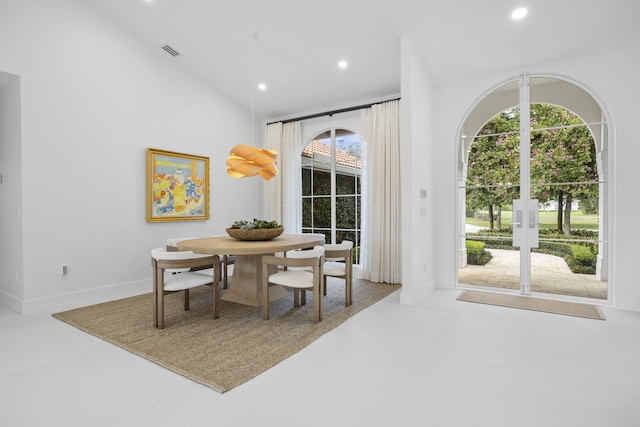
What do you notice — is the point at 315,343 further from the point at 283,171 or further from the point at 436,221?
the point at 283,171

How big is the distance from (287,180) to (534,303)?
4.14m

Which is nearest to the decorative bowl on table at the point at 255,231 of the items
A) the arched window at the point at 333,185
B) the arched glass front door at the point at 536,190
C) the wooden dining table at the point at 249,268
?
the wooden dining table at the point at 249,268

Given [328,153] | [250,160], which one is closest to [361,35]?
[250,160]

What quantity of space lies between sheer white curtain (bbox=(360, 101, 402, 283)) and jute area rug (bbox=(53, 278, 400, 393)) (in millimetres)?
814

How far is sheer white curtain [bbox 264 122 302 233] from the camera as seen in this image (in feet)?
19.4

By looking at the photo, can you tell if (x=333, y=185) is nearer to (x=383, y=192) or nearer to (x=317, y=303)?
(x=383, y=192)

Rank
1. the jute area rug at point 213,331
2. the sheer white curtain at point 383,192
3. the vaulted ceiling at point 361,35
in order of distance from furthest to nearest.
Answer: the sheer white curtain at point 383,192
the vaulted ceiling at point 361,35
the jute area rug at point 213,331

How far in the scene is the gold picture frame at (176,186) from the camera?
179 inches

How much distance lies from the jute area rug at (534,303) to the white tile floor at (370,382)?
1.28 ft

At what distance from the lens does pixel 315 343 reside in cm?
270

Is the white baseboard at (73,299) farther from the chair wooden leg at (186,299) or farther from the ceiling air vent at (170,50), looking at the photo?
the ceiling air vent at (170,50)

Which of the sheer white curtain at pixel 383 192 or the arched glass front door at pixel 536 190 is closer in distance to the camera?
the arched glass front door at pixel 536 190

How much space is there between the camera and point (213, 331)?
2963mm

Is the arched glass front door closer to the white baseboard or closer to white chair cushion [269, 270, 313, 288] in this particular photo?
white chair cushion [269, 270, 313, 288]
